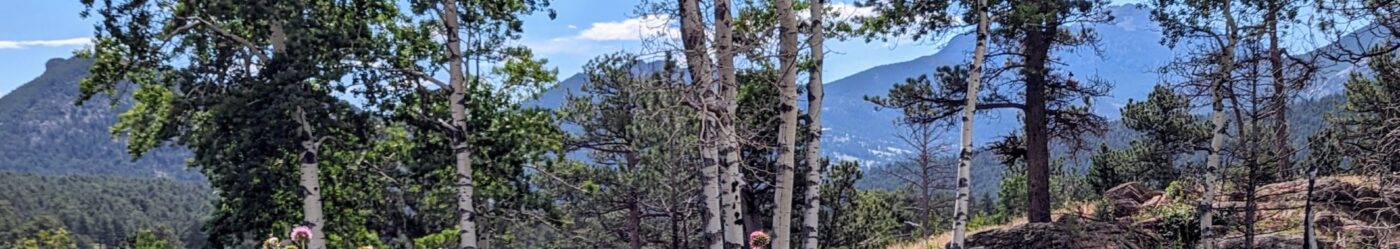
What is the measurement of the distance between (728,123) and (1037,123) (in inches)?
290

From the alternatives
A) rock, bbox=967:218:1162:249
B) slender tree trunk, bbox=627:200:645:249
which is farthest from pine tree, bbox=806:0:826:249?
slender tree trunk, bbox=627:200:645:249

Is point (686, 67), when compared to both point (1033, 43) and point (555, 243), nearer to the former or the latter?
point (1033, 43)

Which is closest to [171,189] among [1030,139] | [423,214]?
[423,214]

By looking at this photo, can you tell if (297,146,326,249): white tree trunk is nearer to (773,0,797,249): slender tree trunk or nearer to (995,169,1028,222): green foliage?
(773,0,797,249): slender tree trunk

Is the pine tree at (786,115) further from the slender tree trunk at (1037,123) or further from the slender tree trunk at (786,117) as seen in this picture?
the slender tree trunk at (1037,123)

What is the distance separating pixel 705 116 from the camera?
5.72m

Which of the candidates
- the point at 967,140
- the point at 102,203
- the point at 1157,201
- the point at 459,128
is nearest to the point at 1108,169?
the point at 1157,201

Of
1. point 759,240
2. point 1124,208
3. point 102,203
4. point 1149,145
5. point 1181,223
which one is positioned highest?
point 1149,145

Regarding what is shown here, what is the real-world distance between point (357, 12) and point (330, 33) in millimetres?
1086

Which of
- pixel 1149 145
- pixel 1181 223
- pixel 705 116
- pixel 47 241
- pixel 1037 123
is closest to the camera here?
pixel 705 116

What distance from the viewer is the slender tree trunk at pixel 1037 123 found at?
11617 millimetres

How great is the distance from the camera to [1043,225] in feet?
35.8

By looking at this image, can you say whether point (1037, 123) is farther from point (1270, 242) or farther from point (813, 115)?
point (813, 115)

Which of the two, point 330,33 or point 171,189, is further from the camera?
point 171,189
